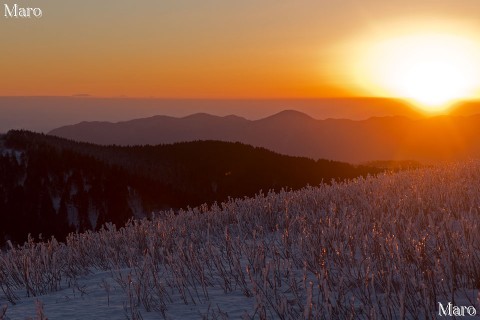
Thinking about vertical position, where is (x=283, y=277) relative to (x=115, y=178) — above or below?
above

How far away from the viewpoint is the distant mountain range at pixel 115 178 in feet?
98.6

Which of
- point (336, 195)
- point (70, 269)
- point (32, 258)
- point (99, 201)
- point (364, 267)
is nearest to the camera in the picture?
point (364, 267)

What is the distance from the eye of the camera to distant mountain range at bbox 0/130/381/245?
30.1 m

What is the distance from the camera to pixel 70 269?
538cm

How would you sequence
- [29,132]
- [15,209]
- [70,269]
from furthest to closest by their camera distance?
1. [29,132]
2. [15,209]
3. [70,269]

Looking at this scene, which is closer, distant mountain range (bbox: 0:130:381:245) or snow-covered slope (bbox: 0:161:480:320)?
snow-covered slope (bbox: 0:161:480:320)

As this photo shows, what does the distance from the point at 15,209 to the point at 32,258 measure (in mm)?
26179

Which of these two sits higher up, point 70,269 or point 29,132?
point 29,132

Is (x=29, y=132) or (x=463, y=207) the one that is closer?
(x=463, y=207)

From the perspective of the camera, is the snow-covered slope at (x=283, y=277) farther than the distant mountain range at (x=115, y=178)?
No

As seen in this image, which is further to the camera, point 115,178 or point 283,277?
point 115,178

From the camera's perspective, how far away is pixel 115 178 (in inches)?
1344

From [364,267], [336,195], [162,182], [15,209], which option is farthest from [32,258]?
[162,182]

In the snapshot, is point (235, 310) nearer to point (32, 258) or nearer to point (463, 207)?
point (32, 258)
